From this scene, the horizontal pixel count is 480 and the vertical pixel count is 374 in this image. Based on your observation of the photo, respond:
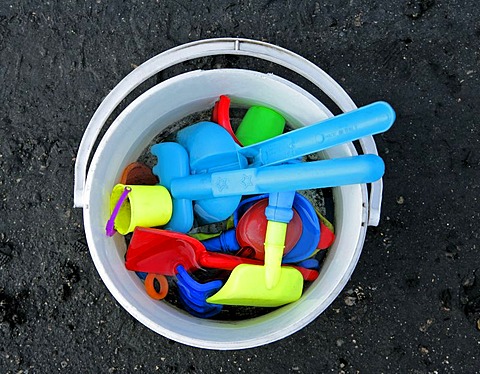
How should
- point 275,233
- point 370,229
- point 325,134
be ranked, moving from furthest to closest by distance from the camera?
point 370,229 < point 275,233 < point 325,134

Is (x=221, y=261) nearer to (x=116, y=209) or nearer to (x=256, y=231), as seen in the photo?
(x=256, y=231)

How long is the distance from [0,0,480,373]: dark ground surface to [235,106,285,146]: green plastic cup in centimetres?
18

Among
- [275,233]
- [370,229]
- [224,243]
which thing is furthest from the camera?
[370,229]

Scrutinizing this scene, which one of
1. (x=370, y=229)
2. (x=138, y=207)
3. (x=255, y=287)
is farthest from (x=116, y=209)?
(x=370, y=229)

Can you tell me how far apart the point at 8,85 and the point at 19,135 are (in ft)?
0.33

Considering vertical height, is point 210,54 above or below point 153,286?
above

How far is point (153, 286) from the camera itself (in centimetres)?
105

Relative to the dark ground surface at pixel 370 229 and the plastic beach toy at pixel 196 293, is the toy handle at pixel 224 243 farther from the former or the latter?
the dark ground surface at pixel 370 229

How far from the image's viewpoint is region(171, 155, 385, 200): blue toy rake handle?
812 mm

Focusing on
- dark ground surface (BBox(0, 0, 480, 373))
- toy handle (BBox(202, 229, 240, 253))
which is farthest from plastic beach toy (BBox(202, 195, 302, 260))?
dark ground surface (BBox(0, 0, 480, 373))

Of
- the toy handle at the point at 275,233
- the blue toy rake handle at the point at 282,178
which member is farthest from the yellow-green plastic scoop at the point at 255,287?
the blue toy rake handle at the point at 282,178

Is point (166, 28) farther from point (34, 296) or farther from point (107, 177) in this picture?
point (34, 296)

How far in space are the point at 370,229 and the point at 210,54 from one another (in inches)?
18.1

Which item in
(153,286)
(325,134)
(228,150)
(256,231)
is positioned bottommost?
(153,286)
